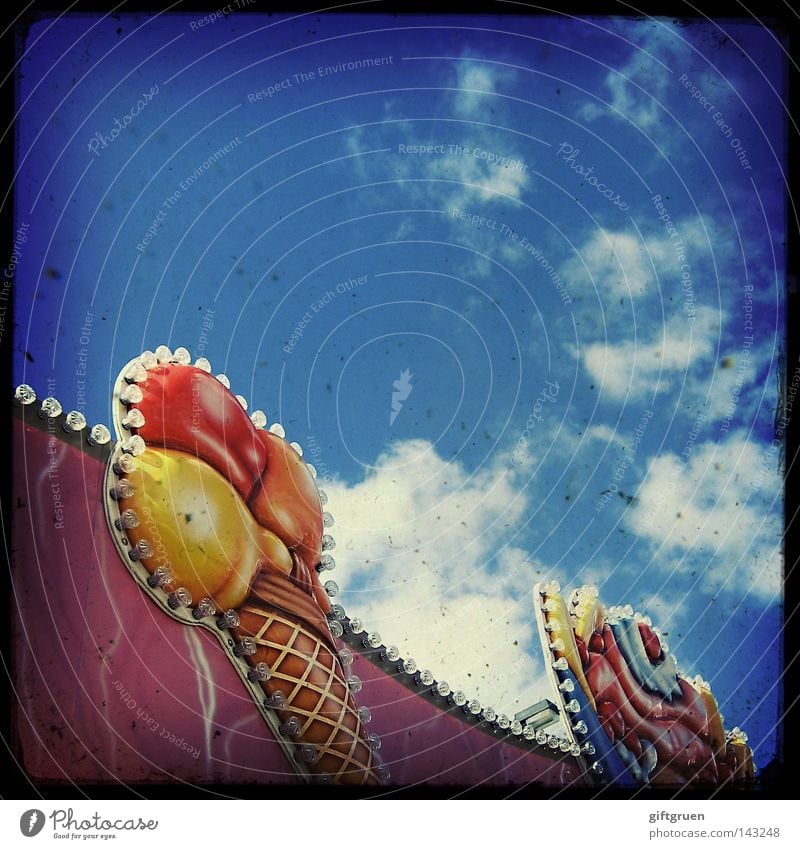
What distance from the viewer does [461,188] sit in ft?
6.46

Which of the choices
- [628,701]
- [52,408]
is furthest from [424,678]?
[52,408]

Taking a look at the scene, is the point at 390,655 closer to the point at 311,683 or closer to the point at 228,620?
the point at 311,683

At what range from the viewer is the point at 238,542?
74.2 inches

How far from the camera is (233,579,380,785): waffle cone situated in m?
1.88

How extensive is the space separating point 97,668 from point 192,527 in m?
0.35

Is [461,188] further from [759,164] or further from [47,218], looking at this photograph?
[47,218]

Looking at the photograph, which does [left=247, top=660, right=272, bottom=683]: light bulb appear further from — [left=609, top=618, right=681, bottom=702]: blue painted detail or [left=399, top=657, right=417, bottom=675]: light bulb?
[left=609, top=618, right=681, bottom=702]: blue painted detail

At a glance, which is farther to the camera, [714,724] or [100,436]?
[714,724]

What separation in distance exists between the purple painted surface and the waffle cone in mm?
74

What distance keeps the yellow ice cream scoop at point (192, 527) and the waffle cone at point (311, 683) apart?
58 mm

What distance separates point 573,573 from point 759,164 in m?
0.96

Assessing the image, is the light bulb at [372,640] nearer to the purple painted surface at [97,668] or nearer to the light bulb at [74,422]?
the purple painted surface at [97,668]

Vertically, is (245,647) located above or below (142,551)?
below

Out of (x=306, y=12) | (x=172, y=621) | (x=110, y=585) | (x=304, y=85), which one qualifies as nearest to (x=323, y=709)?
(x=172, y=621)
